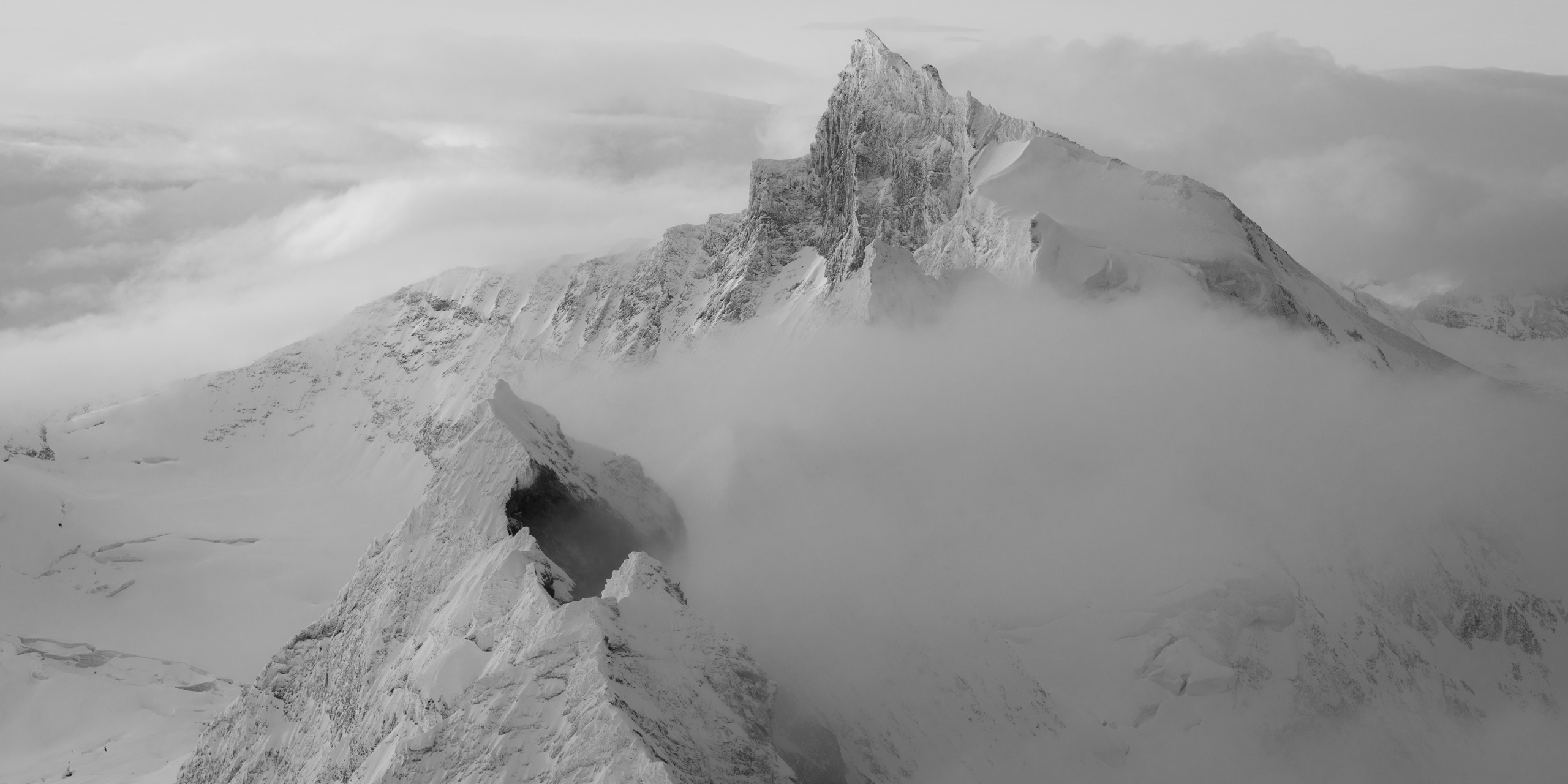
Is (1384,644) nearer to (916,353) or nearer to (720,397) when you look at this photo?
(916,353)

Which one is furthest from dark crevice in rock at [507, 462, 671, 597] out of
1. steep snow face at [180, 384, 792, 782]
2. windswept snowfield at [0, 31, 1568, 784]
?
steep snow face at [180, 384, 792, 782]

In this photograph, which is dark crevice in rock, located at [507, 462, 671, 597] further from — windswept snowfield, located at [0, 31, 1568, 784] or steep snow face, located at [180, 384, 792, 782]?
steep snow face, located at [180, 384, 792, 782]

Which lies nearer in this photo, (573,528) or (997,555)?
(573,528)

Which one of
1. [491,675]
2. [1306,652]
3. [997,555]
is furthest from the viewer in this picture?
[997,555]

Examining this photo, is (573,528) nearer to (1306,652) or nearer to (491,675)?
(491,675)

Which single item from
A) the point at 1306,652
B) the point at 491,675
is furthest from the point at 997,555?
the point at 491,675

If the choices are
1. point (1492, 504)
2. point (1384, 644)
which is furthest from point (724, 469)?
point (1492, 504)
